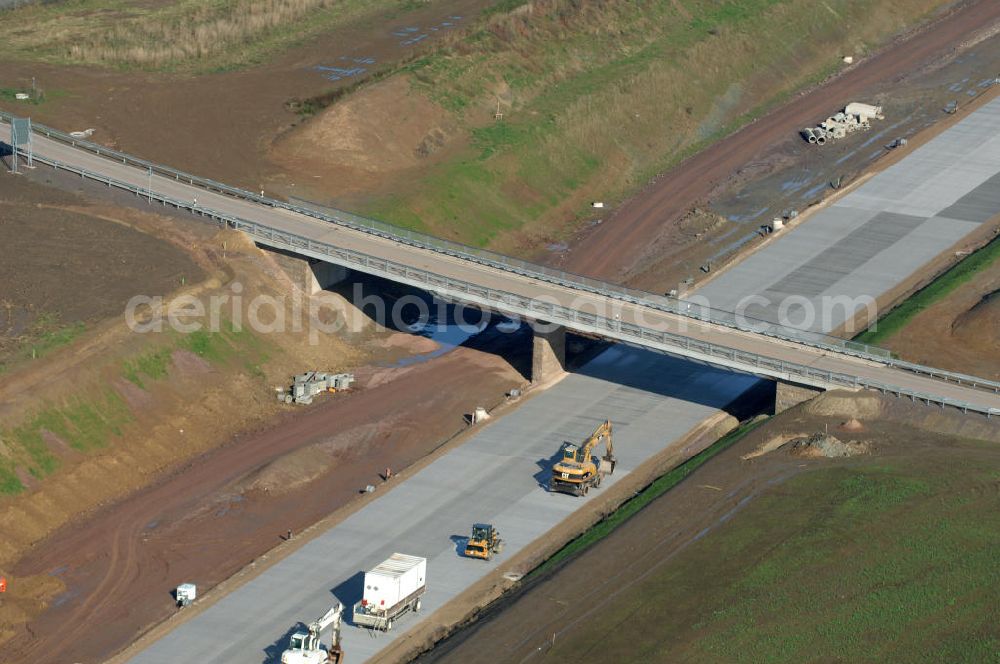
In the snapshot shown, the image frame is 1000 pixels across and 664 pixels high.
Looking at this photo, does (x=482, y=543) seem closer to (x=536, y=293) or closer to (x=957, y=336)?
(x=536, y=293)

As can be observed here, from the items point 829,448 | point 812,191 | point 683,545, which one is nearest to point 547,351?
point 829,448

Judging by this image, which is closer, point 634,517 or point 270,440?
point 634,517

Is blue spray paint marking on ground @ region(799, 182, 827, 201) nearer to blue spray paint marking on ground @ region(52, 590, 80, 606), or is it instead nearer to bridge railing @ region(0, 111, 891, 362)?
bridge railing @ region(0, 111, 891, 362)

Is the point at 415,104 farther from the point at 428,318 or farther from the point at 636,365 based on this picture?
the point at 636,365

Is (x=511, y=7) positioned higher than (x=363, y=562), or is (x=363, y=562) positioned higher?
(x=511, y=7)

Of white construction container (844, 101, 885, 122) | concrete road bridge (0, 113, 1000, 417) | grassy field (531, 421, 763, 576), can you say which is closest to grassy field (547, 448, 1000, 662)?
grassy field (531, 421, 763, 576)

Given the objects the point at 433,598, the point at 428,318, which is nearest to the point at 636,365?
the point at 428,318
